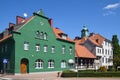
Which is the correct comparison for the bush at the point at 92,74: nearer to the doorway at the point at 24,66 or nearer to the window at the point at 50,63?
the doorway at the point at 24,66

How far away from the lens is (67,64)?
179 ft

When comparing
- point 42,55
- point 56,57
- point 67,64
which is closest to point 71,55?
point 67,64

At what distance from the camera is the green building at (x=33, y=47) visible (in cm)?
4209

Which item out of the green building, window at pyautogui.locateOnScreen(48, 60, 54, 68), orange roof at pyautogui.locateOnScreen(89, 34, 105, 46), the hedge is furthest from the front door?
orange roof at pyautogui.locateOnScreen(89, 34, 105, 46)

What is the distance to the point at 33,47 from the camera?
1769 inches

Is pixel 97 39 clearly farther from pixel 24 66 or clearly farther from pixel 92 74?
pixel 92 74

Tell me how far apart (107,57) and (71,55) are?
2520 cm

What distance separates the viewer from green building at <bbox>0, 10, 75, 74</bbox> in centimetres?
4209

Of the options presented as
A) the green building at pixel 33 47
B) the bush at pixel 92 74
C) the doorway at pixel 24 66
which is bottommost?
the bush at pixel 92 74

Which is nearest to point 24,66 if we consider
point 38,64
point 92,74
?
point 38,64

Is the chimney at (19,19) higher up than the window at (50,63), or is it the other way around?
the chimney at (19,19)

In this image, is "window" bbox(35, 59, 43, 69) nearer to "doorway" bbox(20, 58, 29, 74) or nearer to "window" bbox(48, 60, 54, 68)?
"doorway" bbox(20, 58, 29, 74)

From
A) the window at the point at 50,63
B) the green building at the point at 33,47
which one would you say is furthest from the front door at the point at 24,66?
the window at the point at 50,63

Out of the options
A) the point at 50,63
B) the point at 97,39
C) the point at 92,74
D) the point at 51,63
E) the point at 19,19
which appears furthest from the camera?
the point at 97,39
